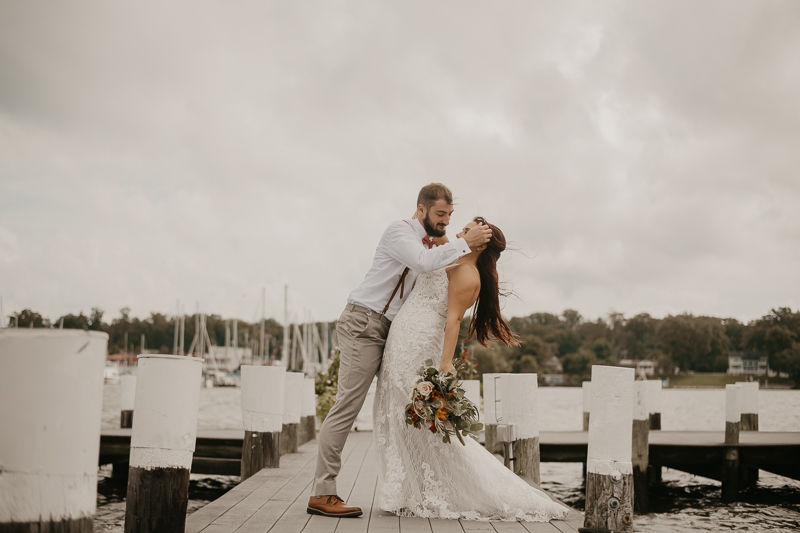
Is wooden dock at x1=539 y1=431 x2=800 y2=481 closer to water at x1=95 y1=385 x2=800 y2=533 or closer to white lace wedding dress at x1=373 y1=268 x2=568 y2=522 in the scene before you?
water at x1=95 y1=385 x2=800 y2=533

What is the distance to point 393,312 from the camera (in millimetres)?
4832

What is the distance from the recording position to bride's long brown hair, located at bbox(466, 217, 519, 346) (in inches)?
191

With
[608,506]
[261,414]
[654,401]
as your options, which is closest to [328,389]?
[261,414]

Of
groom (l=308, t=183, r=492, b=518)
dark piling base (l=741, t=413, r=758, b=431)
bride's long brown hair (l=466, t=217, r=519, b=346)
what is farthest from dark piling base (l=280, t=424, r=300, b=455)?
dark piling base (l=741, t=413, r=758, b=431)

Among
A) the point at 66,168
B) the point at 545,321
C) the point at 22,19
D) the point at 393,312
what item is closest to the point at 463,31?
the point at 22,19

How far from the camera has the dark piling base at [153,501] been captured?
3.56 m

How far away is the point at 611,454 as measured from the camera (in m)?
4.03

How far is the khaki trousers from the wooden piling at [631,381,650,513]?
24.2ft

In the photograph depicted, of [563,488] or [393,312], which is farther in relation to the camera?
[563,488]

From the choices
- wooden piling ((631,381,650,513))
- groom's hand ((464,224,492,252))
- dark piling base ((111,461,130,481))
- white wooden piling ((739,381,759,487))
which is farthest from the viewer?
dark piling base ((111,461,130,481))

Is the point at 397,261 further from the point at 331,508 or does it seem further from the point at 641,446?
the point at 641,446

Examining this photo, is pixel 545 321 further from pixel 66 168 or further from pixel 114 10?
pixel 114 10

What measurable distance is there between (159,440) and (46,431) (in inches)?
57.9

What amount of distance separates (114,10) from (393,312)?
1139 cm
